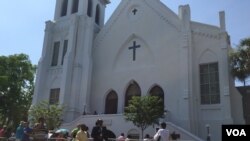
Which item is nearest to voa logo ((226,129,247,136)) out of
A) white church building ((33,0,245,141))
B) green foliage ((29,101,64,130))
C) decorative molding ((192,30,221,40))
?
white church building ((33,0,245,141))

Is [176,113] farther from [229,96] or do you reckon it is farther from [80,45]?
[80,45]

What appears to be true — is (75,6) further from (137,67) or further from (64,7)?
(137,67)

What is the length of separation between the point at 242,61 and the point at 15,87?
89.7 feet

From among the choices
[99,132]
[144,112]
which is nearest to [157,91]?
[144,112]

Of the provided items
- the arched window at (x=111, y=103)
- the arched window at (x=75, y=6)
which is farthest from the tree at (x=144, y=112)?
the arched window at (x=75, y=6)

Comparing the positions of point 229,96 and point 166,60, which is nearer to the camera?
point 229,96

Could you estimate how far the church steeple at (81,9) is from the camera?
1319 inches

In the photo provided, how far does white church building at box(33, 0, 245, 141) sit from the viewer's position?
22.8 m

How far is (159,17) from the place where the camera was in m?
27.7

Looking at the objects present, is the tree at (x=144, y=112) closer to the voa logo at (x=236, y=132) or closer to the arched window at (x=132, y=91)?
the arched window at (x=132, y=91)

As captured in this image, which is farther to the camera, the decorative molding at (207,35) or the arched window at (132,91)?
the arched window at (132,91)

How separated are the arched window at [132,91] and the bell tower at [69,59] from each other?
3.84m

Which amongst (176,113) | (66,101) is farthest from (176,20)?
(66,101)

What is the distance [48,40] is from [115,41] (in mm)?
7976
